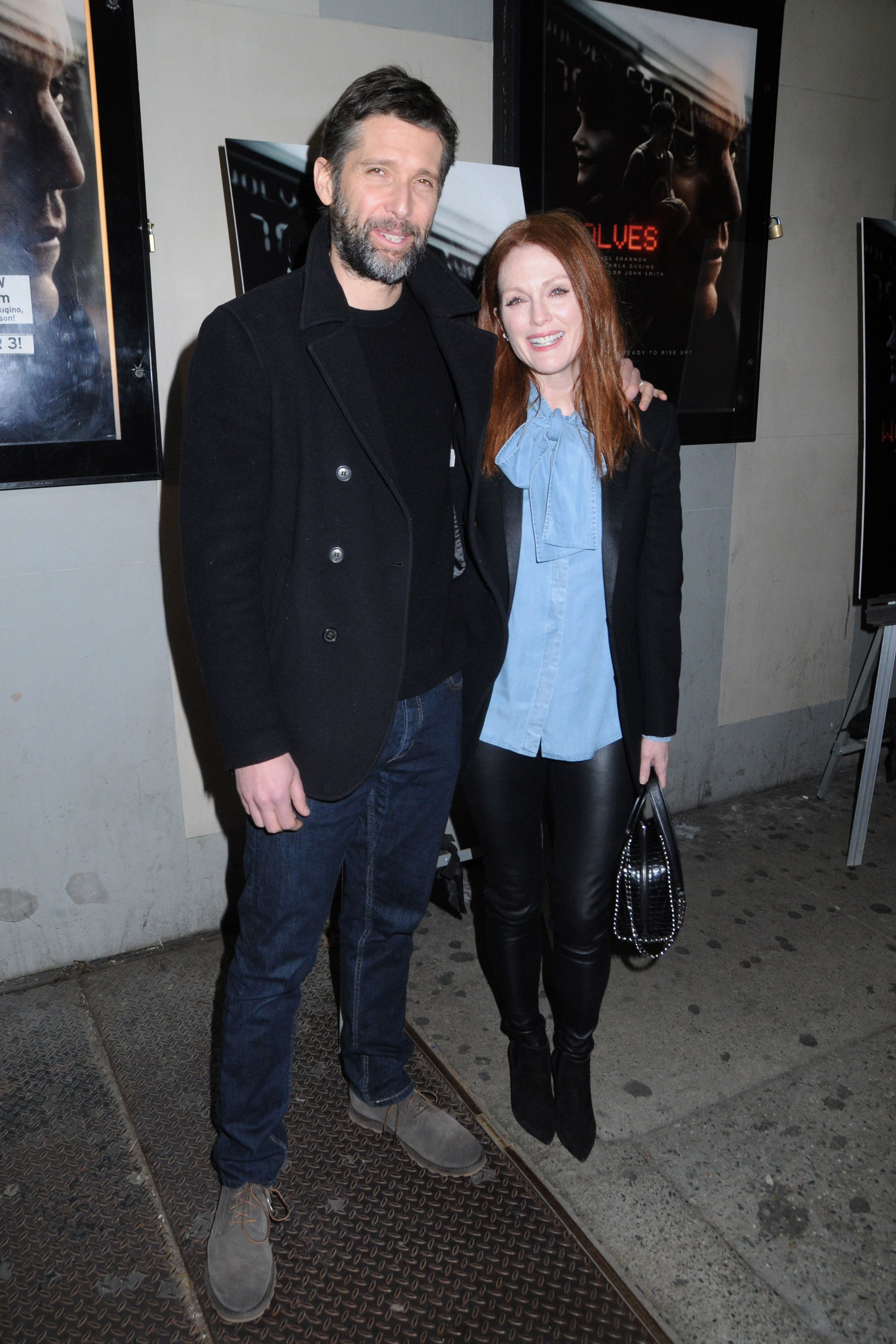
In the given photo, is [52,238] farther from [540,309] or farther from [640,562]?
[640,562]

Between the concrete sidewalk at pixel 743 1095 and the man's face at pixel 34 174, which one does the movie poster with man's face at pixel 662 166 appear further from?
the concrete sidewalk at pixel 743 1095

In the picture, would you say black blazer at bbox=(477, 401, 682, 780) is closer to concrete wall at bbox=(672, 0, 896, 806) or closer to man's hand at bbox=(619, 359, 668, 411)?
man's hand at bbox=(619, 359, 668, 411)

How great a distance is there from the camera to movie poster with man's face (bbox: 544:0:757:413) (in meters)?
2.99

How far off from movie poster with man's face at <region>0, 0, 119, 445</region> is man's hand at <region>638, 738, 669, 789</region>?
1640 millimetres

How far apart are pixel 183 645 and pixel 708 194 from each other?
7.87 ft

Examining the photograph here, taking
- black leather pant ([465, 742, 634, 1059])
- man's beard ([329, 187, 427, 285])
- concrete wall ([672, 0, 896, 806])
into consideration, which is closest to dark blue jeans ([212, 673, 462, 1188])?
black leather pant ([465, 742, 634, 1059])

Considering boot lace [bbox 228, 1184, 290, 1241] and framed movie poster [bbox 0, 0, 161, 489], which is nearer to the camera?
boot lace [bbox 228, 1184, 290, 1241]

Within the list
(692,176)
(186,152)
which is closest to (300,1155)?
(186,152)

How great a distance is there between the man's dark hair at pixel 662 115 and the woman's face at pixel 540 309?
1.65 metres

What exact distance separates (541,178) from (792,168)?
1.28 metres

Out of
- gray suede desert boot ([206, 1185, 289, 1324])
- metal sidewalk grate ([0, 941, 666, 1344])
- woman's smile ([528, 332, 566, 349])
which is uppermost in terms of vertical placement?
woman's smile ([528, 332, 566, 349])

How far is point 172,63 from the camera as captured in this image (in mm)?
2496

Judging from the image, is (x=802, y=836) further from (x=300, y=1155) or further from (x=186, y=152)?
(x=186, y=152)

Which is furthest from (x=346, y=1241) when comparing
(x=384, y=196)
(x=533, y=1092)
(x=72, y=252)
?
(x=72, y=252)
